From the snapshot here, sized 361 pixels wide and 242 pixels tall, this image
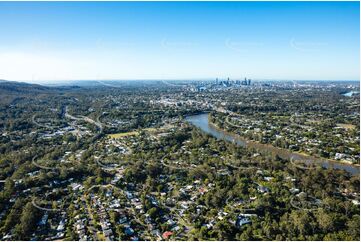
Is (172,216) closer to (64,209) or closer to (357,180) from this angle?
(64,209)

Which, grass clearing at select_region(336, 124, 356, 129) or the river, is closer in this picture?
the river

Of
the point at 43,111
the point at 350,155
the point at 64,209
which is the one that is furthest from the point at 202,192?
the point at 43,111

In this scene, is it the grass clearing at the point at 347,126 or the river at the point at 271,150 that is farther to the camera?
the grass clearing at the point at 347,126

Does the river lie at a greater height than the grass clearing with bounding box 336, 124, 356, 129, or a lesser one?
lesser

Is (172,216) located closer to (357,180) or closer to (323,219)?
(323,219)

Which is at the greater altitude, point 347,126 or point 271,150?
point 347,126

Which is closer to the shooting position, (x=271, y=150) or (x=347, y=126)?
(x=271, y=150)

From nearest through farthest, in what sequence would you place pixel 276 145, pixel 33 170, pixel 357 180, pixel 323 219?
pixel 323 219 < pixel 357 180 < pixel 33 170 < pixel 276 145

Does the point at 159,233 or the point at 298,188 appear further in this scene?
the point at 298,188

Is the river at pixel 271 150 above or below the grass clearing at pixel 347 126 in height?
below

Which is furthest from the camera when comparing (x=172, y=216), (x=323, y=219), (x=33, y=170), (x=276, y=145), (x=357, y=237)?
(x=276, y=145)
